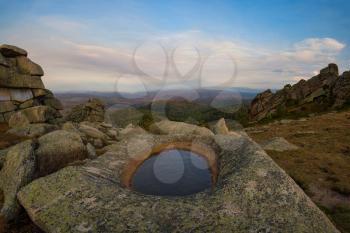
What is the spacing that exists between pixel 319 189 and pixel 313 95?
81602mm

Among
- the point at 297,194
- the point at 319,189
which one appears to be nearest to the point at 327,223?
the point at 297,194

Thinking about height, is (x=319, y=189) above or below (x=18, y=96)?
below

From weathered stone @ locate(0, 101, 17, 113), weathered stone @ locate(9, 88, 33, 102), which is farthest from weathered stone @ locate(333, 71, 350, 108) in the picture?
weathered stone @ locate(0, 101, 17, 113)

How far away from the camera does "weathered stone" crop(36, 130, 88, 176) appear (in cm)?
1321

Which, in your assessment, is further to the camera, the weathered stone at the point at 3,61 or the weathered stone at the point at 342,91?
the weathered stone at the point at 342,91

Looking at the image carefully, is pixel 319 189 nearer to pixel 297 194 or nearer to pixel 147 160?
pixel 297 194

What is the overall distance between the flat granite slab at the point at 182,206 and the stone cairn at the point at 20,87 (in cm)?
2743

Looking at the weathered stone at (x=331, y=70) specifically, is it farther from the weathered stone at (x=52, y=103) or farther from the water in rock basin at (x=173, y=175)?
the water in rock basin at (x=173, y=175)

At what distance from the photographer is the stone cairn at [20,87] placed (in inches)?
1398

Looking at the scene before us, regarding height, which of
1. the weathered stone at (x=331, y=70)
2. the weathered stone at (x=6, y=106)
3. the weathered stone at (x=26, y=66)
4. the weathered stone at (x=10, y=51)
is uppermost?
the weathered stone at (x=331, y=70)

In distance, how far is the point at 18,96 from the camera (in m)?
39.7

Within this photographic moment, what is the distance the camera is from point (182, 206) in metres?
8.59

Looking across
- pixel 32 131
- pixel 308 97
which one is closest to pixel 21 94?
pixel 32 131

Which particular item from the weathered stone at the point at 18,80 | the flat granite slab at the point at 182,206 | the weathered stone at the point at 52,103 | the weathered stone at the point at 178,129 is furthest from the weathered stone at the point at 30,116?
the flat granite slab at the point at 182,206
